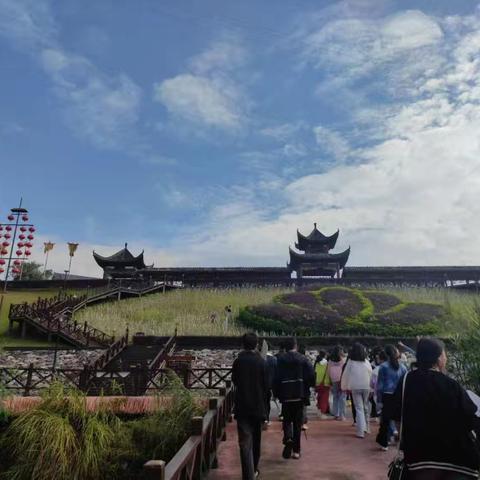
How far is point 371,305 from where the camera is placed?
25922 mm

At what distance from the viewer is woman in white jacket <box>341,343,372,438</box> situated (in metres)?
7.20

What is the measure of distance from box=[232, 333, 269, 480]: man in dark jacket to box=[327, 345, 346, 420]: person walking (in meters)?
3.88

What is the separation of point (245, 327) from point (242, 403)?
1921 centimetres

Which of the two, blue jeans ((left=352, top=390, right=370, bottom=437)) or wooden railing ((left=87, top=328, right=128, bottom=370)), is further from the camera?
wooden railing ((left=87, top=328, right=128, bottom=370))

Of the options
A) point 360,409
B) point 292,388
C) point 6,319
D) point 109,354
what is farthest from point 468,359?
point 6,319

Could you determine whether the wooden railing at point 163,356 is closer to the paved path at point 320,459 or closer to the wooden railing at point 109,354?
the wooden railing at point 109,354

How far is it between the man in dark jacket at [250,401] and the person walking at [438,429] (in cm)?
221

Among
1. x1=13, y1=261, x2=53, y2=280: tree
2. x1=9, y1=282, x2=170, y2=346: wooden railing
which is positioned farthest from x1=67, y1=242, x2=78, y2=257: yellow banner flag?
x1=13, y1=261, x2=53, y2=280: tree

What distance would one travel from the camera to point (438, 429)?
2850 mm

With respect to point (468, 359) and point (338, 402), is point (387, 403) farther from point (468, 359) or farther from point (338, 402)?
point (338, 402)

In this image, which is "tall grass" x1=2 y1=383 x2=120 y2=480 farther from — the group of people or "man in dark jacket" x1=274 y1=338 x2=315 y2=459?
"man in dark jacket" x1=274 y1=338 x2=315 y2=459

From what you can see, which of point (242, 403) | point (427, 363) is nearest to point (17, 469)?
point (242, 403)

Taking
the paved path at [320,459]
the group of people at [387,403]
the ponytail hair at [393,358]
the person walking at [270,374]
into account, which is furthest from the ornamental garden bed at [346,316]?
the ponytail hair at [393,358]

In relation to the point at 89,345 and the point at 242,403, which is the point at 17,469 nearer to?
the point at 242,403
